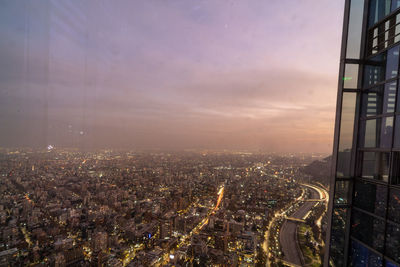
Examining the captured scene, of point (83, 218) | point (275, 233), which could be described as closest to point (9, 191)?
point (83, 218)

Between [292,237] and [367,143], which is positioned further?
[292,237]

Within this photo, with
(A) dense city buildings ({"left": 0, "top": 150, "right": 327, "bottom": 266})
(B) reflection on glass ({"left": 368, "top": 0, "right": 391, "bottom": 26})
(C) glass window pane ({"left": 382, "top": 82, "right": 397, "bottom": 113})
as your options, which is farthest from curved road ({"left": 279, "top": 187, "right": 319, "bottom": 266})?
(B) reflection on glass ({"left": 368, "top": 0, "right": 391, "bottom": 26})

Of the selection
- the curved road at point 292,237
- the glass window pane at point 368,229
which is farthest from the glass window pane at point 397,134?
the curved road at point 292,237

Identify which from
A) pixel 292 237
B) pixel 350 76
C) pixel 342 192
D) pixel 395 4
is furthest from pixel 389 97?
pixel 292 237

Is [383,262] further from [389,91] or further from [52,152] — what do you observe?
[52,152]

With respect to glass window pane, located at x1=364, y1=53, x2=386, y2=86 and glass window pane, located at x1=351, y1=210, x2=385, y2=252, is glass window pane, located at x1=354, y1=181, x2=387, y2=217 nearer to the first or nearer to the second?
glass window pane, located at x1=351, y1=210, x2=385, y2=252

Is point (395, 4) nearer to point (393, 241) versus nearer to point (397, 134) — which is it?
point (397, 134)
